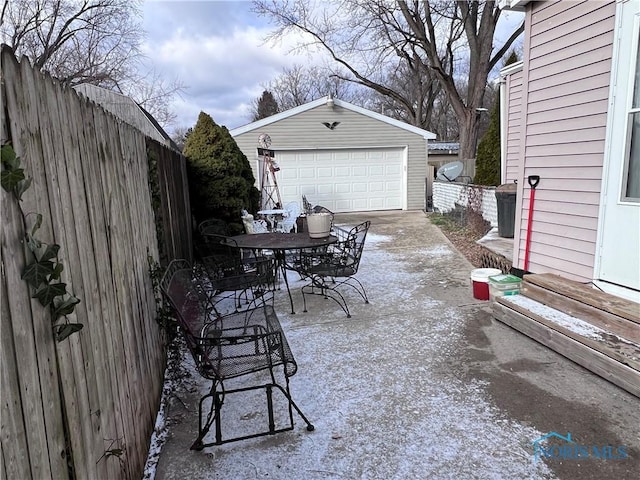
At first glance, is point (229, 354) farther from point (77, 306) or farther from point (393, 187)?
point (393, 187)

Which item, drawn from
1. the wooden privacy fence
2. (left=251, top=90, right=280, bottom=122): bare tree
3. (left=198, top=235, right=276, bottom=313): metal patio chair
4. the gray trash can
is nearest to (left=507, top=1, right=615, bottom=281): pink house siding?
the gray trash can

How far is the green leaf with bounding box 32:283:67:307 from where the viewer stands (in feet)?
3.38

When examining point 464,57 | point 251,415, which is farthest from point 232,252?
point 464,57

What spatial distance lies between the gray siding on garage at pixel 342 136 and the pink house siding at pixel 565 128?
7.57m

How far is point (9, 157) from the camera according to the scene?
920mm

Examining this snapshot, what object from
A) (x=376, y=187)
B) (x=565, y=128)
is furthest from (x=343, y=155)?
(x=565, y=128)

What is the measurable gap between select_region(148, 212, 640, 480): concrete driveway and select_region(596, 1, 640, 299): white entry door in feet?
3.03

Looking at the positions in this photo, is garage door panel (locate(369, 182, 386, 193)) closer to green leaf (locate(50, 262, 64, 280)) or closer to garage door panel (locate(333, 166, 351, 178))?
garage door panel (locate(333, 166, 351, 178))

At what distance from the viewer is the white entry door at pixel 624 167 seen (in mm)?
3018

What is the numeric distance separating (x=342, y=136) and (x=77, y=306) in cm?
1076

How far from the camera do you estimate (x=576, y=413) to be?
92.1 inches

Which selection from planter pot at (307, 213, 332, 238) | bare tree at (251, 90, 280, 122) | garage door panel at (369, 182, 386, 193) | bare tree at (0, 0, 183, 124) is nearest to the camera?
planter pot at (307, 213, 332, 238)

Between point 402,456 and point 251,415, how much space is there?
896 mm

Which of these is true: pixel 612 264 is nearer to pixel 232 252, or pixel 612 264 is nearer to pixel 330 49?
pixel 232 252
